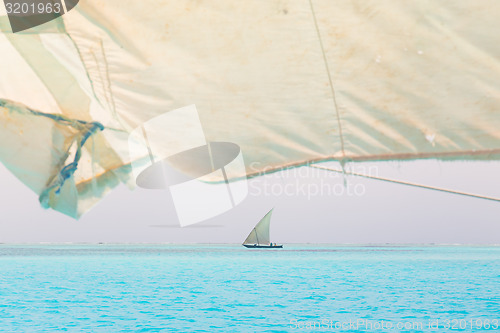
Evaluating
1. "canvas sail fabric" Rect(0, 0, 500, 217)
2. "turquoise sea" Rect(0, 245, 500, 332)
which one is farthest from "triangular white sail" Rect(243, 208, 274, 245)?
"canvas sail fabric" Rect(0, 0, 500, 217)

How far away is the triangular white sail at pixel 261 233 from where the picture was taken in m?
83.8

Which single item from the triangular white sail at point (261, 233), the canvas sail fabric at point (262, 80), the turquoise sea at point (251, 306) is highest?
the triangular white sail at point (261, 233)

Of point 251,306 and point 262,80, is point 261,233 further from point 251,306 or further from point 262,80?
point 262,80

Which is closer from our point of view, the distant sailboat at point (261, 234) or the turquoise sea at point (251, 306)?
the turquoise sea at point (251, 306)

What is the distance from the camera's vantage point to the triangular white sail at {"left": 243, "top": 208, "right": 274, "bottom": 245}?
275 feet

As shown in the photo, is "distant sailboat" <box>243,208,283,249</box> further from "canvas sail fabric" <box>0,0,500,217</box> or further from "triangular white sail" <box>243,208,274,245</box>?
"canvas sail fabric" <box>0,0,500,217</box>

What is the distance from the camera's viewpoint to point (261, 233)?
9219 centimetres

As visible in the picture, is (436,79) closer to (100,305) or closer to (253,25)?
(253,25)

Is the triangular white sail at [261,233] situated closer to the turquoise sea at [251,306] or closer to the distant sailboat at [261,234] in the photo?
the distant sailboat at [261,234]

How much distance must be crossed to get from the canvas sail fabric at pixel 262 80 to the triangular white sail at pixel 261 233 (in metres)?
79.2

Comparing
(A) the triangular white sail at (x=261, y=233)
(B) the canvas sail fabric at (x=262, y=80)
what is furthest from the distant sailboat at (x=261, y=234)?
(B) the canvas sail fabric at (x=262, y=80)

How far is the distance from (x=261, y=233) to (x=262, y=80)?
90.6 meters

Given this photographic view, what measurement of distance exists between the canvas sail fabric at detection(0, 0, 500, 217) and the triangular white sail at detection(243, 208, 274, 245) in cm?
7920

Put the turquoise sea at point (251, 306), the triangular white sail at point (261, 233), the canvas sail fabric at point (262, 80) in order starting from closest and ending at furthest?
the canvas sail fabric at point (262, 80) → the turquoise sea at point (251, 306) → the triangular white sail at point (261, 233)
